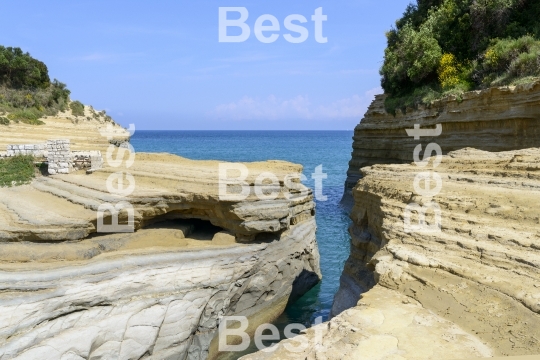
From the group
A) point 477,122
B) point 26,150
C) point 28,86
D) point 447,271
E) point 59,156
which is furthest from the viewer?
point 28,86

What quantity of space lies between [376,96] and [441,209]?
71.2ft

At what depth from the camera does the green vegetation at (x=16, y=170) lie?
1455 centimetres

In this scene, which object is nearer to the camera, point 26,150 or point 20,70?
point 26,150

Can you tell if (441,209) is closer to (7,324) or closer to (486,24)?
(7,324)

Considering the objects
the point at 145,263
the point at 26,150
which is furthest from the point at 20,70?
the point at 145,263

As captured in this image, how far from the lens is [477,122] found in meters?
16.5

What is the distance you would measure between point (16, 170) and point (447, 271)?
14.1 m

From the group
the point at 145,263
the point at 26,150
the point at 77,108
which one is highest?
the point at 77,108

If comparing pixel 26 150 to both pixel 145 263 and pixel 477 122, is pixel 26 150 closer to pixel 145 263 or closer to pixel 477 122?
pixel 145 263

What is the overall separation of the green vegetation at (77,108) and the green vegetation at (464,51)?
21394 millimetres

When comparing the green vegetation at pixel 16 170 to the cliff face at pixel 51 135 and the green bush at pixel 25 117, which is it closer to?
the cliff face at pixel 51 135

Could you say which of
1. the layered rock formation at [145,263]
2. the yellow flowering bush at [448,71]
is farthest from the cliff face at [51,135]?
the yellow flowering bush at [448,71]

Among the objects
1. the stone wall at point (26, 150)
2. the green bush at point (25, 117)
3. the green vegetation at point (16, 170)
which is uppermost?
the green bush at point (25, 117)

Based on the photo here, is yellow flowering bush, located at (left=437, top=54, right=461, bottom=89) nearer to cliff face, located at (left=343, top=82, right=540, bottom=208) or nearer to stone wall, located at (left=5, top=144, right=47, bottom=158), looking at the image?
cliff face, located at (left=343, top=82, right=540, bottom=208)
